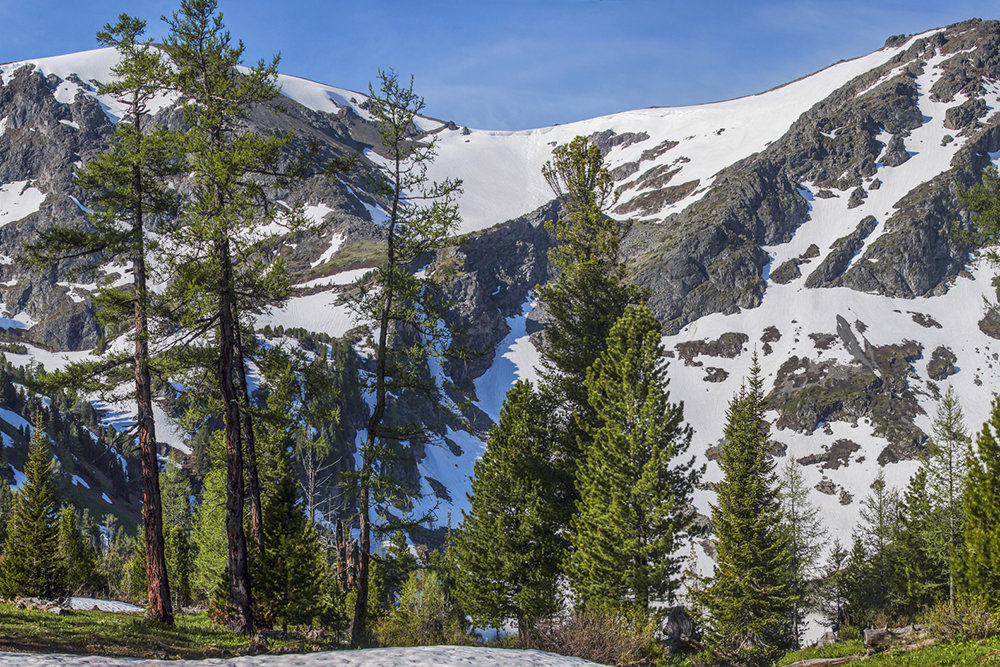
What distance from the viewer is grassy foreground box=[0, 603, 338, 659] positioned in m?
11.8

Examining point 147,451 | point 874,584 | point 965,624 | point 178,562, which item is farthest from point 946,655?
point 178,562

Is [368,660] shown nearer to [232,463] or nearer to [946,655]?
[232,463]

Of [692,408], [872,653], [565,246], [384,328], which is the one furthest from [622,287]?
[692,408]

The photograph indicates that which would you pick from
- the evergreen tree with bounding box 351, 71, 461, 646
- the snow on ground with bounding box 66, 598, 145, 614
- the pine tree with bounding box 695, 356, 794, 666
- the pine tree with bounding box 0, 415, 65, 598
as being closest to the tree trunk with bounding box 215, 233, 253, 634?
the evergreen tree with bounding box 351, 71, 461, 646

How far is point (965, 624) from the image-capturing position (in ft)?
51.1

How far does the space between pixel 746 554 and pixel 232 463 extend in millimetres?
23367

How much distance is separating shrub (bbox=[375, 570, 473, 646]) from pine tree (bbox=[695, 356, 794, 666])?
11640 millimetres

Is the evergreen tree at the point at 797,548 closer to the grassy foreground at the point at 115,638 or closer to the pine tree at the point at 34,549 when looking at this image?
the grassy foreground at the point at 115,638

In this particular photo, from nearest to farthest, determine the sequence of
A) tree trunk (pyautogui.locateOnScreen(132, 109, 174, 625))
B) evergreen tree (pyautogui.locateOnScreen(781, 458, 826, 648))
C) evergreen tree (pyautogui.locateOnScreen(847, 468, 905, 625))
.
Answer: tree trunk (pyautogui.locateOnScreen(132, 109, 174, 625)), evergreen tree (pyautogui.locateOnScreen(781, 458, 826, 648)), evergreen tree (pyautogui.locateOnScreen(847, 468, 905, 625))

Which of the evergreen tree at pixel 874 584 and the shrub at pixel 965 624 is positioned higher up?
the shrub at pixel 965 624

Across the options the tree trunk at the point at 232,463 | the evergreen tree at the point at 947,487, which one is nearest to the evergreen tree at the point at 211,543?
the tree trunk at the point at 232,463

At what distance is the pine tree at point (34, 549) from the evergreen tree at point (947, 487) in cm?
4260

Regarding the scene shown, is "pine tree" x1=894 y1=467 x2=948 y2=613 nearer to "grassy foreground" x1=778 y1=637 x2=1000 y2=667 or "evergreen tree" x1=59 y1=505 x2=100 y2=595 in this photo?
"grassy foreground" x1=778 y1=637 x2=1000 y2=667

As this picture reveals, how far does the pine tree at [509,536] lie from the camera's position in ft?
79.0
